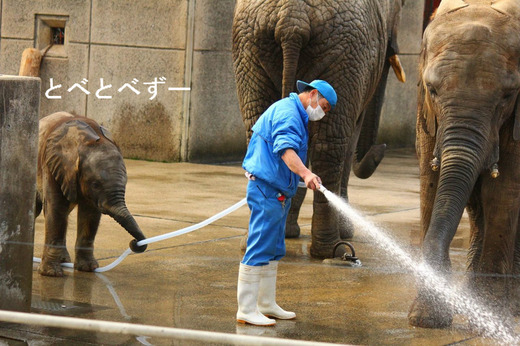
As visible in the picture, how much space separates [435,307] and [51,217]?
2.78 m

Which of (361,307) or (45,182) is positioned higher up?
(45,182)

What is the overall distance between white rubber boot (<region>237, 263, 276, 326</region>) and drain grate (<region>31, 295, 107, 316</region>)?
0.89m

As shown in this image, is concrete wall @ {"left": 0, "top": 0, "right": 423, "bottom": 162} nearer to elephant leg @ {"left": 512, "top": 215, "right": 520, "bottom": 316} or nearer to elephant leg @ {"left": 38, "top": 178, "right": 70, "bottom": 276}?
elephant leg @ {"left": 38, "top": 178, "right": 70, "bottom": 276}

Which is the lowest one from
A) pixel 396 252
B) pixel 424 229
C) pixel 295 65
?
pixel 396 252

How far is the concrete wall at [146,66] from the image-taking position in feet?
45.6

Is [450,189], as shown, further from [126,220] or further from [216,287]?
[126,220]

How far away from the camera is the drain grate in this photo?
6.09m

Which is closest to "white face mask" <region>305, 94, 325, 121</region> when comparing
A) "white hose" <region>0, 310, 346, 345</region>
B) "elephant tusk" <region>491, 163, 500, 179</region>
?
"elephant tusk" <region>491, 163, 500, 179</region>

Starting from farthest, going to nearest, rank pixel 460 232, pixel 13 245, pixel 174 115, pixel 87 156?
pixel 174 115, pixel 460 232, pixel 87 156, pixel 13 245

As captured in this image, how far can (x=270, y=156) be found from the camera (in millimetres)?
5996

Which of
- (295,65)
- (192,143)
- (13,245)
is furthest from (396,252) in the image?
(192,143)

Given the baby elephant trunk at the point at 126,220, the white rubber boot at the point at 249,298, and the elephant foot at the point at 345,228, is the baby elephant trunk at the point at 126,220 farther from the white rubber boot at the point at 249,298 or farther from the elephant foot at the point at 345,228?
→ the elephant foot at the point at 345,228

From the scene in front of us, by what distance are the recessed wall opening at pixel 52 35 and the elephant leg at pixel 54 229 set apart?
7.75m

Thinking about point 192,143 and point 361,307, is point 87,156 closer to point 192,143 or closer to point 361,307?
point 361,307
